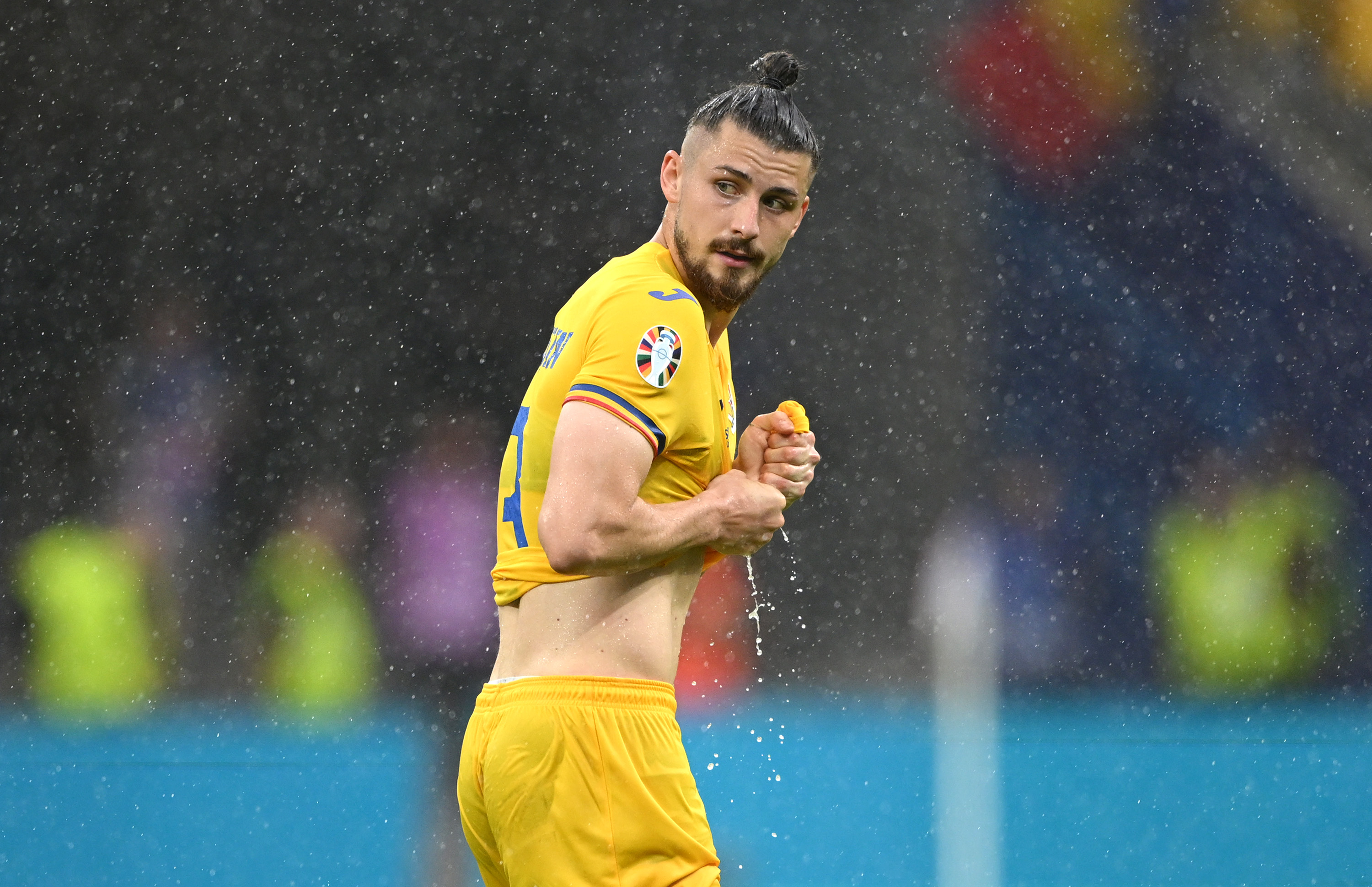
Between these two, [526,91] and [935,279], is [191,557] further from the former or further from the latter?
[935,279]

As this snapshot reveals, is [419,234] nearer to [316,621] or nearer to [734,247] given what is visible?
[316,621]

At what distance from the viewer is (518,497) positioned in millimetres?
1547

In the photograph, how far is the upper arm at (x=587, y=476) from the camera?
1.38 meters

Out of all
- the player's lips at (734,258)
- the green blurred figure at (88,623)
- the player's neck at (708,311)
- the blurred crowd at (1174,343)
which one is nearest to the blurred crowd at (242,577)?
the green blurred figure at (88,623)

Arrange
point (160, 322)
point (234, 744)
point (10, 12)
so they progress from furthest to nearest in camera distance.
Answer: point (10, 12) < point (160, 322) < point (234, 744)

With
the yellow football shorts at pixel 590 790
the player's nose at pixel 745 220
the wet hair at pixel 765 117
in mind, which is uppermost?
the wet hair at pixel 765 117

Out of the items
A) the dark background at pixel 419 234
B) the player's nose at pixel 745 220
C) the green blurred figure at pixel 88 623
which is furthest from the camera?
the dark background at pixel 419 234

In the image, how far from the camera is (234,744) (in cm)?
630

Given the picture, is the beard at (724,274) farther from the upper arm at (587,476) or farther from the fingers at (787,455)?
the upper arm at (587,476)

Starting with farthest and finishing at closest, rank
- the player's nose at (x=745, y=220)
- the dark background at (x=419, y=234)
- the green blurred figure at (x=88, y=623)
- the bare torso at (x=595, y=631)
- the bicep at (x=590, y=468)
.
→ the dark background at (x=419, y=234), the green blurred figure at (x=88, y=623), the player's nose at (x=745, y=220), the bare torso at (x=595, y=631), the bicep at (x=590, y=468)

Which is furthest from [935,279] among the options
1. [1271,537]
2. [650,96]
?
[1271,537]

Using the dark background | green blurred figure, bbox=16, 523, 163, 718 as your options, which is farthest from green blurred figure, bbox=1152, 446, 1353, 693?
green blurred figure, bbox=16, 523, 163, 718

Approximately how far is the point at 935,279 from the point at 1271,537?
8.52 ft

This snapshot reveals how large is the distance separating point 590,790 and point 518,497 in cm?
35
